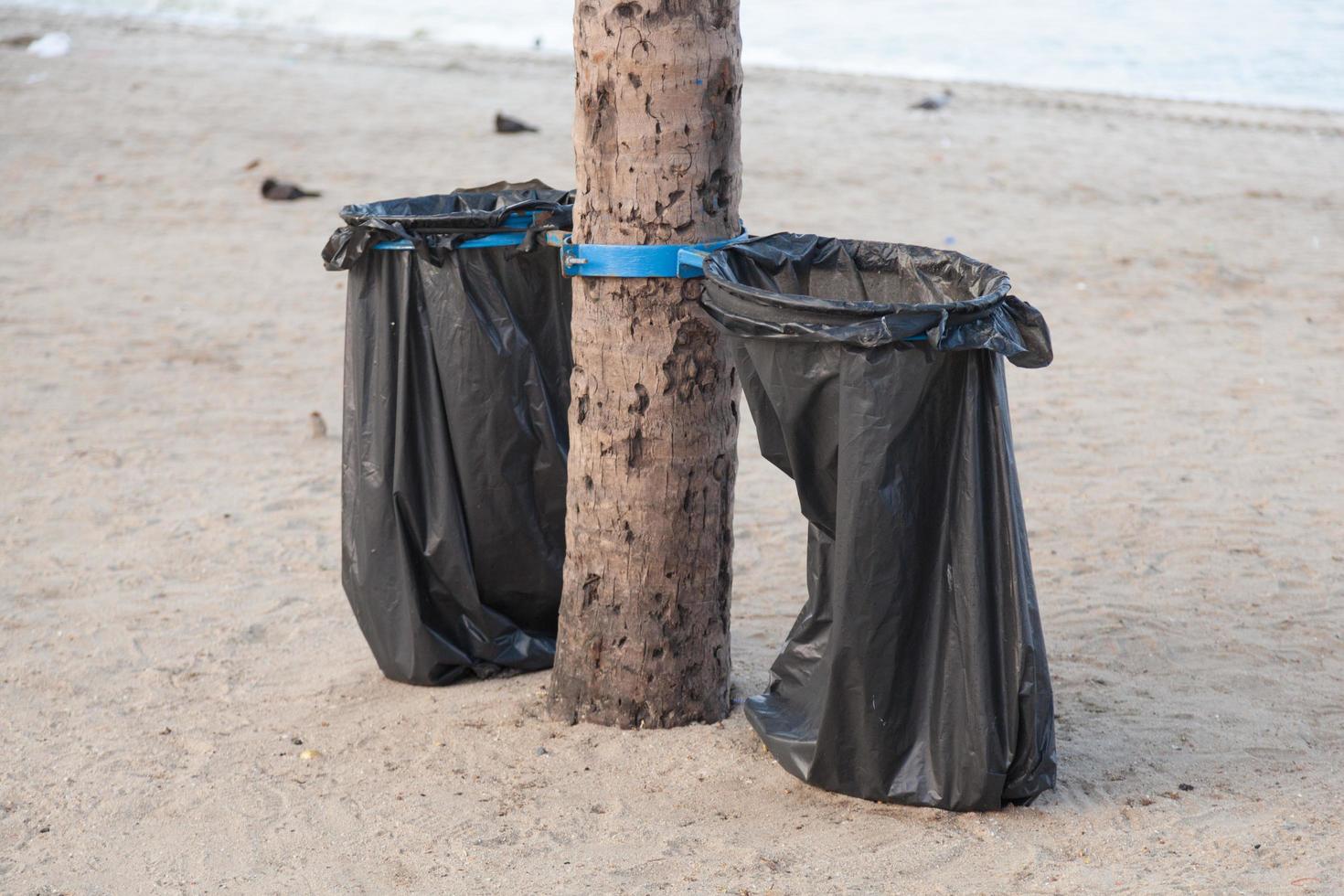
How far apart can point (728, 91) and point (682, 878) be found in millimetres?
1672

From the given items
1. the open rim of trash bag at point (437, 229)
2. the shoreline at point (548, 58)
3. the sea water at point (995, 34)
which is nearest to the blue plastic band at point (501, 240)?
the open rim of trash bag at point (437, 229)

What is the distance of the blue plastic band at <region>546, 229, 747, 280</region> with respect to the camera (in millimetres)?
2850

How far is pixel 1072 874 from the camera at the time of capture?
2500 millimetres

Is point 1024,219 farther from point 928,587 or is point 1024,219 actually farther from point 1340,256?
point 928,587

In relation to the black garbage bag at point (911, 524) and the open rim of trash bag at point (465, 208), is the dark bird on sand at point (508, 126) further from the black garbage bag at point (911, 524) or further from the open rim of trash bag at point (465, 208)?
the black garbage bag at point (911, 524)

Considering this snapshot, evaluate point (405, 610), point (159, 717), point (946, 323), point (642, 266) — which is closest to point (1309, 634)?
point (946, 323)

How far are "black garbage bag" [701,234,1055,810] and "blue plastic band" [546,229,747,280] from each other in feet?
0.29

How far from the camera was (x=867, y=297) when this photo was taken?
2967 mm

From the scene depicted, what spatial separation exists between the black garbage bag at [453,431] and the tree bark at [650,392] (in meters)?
0.31

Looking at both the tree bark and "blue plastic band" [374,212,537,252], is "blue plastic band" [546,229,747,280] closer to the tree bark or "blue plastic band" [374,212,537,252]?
the tree bark

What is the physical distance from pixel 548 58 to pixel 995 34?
12.4 metres

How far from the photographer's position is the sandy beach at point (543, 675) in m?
2.65

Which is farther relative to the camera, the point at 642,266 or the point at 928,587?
the point at 642,266

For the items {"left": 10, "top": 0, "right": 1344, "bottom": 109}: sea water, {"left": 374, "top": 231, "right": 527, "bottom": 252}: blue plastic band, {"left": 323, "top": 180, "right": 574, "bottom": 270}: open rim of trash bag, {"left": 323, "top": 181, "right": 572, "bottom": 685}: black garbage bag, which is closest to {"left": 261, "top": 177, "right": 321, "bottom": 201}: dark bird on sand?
{"left": 323, "top": 181, "right": 572, "bottom": 685}: black garbage bag
